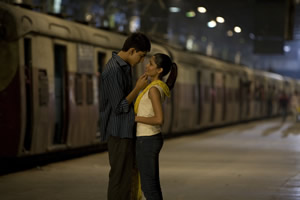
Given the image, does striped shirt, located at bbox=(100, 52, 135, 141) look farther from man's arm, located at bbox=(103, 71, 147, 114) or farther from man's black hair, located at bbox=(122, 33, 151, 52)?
man's black hair, located at bbox=(122, 33, 151, 52)

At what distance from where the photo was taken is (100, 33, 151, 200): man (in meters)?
6.72

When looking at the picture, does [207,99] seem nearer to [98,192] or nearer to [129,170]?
[98,192]

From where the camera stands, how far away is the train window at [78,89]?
1608 cm

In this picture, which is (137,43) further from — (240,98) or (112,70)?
(240,98)

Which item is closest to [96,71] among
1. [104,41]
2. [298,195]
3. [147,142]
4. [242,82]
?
[104,41]

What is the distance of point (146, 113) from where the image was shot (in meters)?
6.95

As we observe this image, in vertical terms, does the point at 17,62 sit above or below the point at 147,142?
above

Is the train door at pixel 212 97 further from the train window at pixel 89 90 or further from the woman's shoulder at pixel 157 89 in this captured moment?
the woman's shoulder at pixel 157 89

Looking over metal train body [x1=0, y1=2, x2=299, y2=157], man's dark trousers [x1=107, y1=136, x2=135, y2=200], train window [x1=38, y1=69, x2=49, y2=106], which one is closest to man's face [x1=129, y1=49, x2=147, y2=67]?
man's dark trousers [x1=107, y1=136, x2=135, y2=200]

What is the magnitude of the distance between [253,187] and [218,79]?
2299 cm

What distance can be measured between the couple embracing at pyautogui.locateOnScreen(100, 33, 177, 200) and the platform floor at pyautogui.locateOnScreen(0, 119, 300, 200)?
320cm

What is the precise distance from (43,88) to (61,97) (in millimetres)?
1440

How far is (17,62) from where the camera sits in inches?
512

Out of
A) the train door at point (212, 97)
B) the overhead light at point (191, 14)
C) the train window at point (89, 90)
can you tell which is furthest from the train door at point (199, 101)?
the overhead light at point (191, 14)
